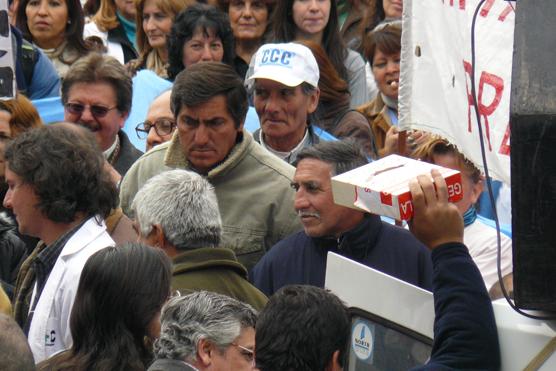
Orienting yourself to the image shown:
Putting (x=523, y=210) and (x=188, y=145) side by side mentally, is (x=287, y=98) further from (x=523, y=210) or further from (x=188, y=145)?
(x=523, y=210)

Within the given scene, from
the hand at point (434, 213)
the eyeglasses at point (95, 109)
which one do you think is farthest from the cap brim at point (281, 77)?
the hand at point (434, 213)

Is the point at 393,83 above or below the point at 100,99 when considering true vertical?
below

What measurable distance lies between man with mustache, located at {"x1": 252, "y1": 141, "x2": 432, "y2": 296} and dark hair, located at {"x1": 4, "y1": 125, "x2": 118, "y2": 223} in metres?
0.82

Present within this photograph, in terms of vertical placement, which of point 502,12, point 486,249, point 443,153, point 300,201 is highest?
point 502,12

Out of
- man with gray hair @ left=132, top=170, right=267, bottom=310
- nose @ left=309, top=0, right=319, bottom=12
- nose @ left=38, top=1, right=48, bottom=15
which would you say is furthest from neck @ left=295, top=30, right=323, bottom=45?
man with gray hair @ left=132, top=170, right=267, bottom=310

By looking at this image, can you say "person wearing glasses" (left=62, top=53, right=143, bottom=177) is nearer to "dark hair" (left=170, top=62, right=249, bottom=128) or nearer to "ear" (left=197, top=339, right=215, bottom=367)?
"dark hair" (left=170, top=62, right=249, bottom=128)

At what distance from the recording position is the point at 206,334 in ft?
12.9

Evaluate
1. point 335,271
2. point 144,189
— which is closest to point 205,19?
point 144,189

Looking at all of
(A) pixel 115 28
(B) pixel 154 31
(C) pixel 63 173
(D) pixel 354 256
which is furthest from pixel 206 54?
(C) pixel 63 173

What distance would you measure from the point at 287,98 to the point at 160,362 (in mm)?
3284

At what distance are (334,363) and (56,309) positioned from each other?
1480mm

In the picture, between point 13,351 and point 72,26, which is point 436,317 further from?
point 72,26

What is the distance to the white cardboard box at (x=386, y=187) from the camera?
11.2ft

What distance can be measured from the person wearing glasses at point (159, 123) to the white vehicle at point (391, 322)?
3.40 m
